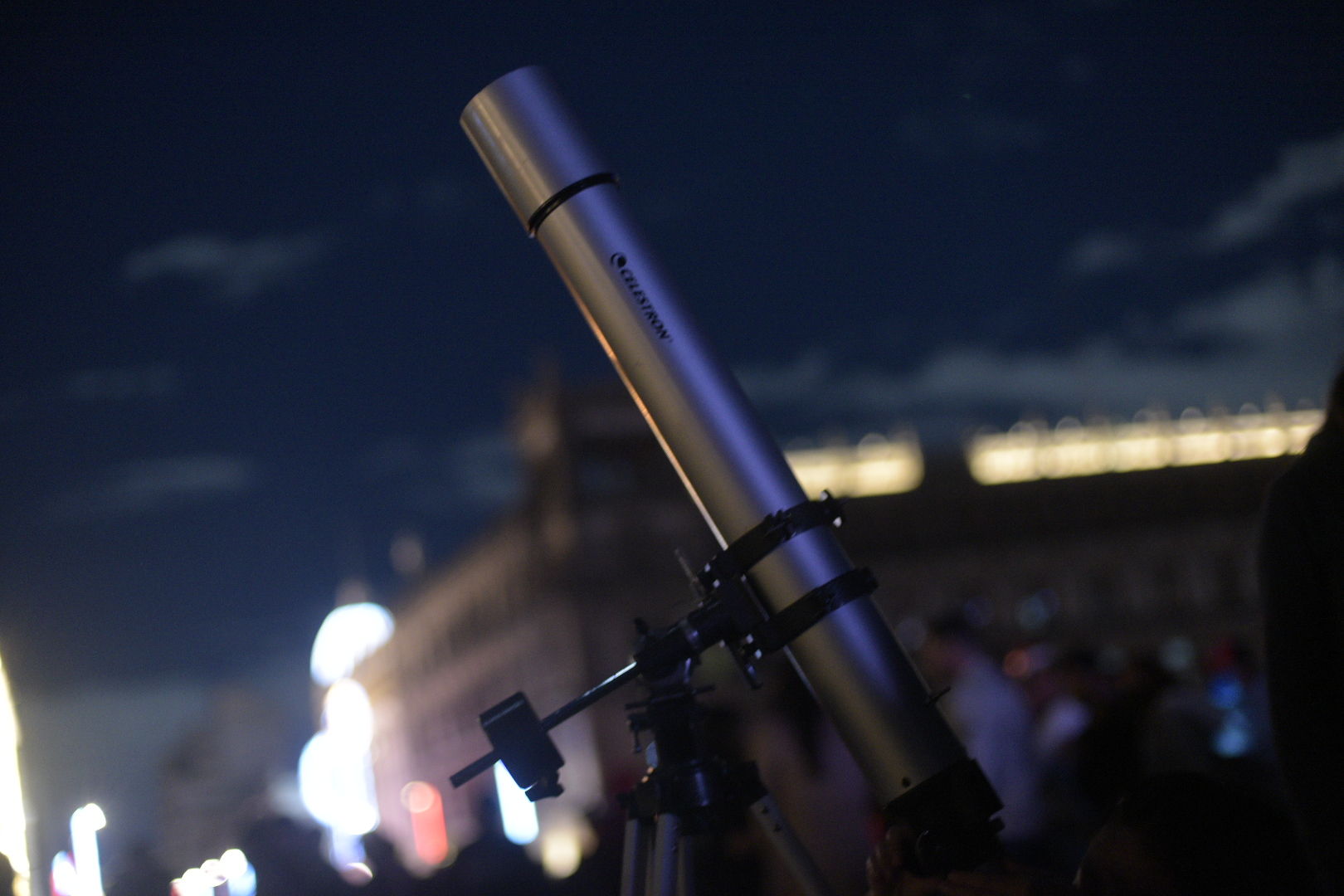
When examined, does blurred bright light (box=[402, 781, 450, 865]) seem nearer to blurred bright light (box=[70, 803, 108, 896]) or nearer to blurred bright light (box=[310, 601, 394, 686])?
blurred bright light (box=[310, 601, 394, 686])

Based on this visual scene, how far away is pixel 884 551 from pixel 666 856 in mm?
59216

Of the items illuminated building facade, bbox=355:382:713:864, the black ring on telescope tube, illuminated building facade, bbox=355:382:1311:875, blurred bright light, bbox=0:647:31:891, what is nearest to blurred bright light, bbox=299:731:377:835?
blurred bright light, bbox=0:647:31:891

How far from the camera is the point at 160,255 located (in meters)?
4.95

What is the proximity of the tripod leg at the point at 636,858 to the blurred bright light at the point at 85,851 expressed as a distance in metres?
1.95

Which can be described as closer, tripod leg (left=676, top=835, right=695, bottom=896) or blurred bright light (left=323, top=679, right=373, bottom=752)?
tripod leg (left=676, top=835, right=695, bottom=896)

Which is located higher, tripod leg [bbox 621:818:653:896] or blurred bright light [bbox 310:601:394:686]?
blurred bright light [bbox 310:601:394:686]

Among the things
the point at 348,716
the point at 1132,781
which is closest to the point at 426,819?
the point at 348,716

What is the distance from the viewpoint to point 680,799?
238 centimetres

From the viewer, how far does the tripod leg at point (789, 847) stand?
239cm

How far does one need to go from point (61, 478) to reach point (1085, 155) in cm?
643

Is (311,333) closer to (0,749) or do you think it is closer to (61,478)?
(61,478)

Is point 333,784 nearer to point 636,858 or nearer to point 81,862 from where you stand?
point 81,862

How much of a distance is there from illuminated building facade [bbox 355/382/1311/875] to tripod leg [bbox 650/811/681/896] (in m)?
47.2

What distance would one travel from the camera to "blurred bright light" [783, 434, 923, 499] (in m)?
66.3
